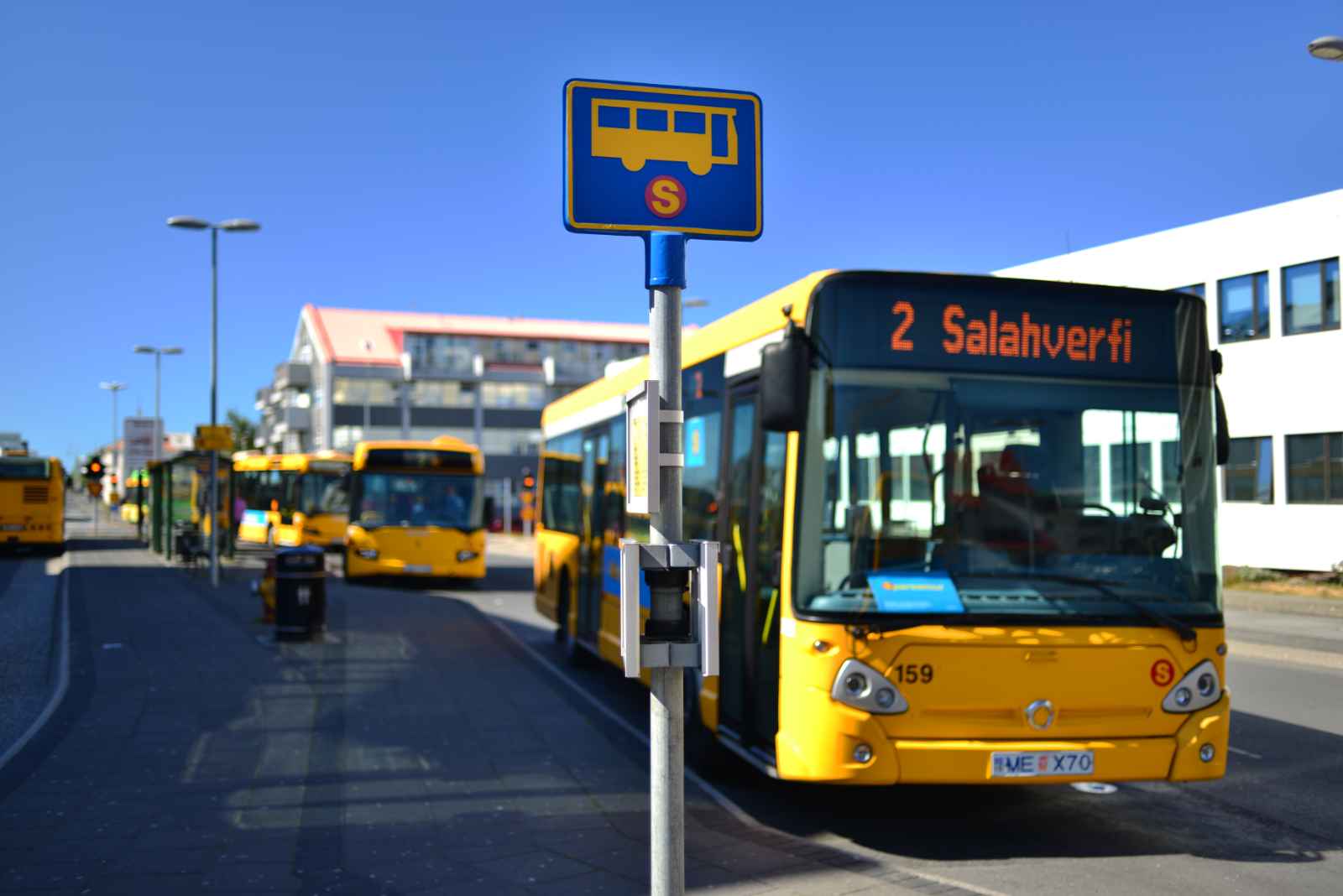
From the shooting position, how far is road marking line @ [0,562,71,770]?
9.12 meters

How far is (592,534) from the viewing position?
13.0 meters

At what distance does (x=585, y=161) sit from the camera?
13.9ft

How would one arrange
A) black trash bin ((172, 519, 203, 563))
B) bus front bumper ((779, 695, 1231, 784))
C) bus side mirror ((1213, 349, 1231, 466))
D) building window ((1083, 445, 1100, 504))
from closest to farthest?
1. bus front bumper ((779, 695, 1231, 784))
2. building window ((1083, 445, 1100, 504))
3. bus side mirror ((1213, 349, 1231, 466))
4. black trash bin ((172, 519, 203, 563))

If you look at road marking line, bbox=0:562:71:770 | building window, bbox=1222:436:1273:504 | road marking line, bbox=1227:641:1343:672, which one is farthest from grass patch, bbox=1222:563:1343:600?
road marking line, bbox=0:562:71:770

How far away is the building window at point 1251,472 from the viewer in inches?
1056

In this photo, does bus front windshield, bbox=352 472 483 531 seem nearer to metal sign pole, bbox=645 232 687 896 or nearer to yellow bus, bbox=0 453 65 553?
yellow bus, bbox=0 453 65 553

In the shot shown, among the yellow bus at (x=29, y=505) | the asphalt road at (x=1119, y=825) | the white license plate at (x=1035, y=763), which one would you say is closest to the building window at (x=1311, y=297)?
the asphalt road at (x=1119, y=825)

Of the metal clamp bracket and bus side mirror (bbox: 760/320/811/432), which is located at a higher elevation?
bus side mirror (bbox: 760/320/811/432)

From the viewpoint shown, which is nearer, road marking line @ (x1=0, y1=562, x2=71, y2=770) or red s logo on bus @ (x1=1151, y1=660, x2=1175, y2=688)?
red s logo on bus @ (x1=1151, y1=660, x2=1175, y2=688)

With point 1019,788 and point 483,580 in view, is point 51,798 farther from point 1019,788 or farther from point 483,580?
point 483,580

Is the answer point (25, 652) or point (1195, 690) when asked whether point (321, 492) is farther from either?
point (1195, 690)

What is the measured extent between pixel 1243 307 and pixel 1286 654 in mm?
14192

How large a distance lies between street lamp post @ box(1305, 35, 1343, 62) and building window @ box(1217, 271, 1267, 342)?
13354 millimetres

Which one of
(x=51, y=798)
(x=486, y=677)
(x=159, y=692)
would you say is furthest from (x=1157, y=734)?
(x=159, y=692)
